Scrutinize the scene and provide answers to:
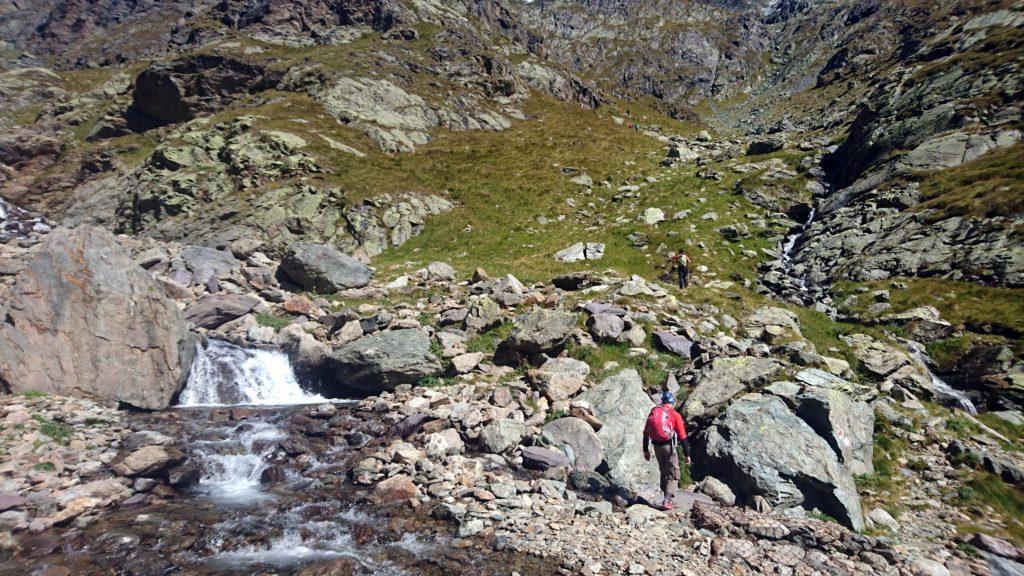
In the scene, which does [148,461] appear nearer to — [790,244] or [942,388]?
[942,388]

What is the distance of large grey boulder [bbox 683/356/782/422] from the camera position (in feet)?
42.7

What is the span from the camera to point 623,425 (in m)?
12.7

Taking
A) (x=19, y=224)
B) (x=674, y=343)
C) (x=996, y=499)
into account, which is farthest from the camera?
(x=19, y=224)

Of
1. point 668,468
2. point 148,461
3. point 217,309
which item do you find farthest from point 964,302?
point 217,309

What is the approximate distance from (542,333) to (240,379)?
12.9 meters

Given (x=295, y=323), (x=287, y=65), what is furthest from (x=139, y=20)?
(x=295, y=323)

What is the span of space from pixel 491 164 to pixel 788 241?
1285 inches

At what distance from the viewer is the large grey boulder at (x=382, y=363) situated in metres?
16.4

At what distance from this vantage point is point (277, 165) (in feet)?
134

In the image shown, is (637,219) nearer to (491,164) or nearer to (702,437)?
(491,164)

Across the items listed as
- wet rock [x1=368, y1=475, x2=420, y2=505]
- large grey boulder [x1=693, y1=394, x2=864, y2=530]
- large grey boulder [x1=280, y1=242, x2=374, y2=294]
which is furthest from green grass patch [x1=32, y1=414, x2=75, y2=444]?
large grey boulder [x1=693, y1=394, x2=864, y2=530]

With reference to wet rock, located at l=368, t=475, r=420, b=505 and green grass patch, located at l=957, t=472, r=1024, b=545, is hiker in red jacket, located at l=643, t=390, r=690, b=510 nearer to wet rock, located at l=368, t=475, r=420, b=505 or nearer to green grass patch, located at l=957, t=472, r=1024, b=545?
wet rock, located at l=368, t=475, r=420, b=505

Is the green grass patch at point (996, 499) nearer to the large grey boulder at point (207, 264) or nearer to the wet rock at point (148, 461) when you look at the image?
the wet rock at point (148, 461)

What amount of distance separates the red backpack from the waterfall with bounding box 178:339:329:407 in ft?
42.9
